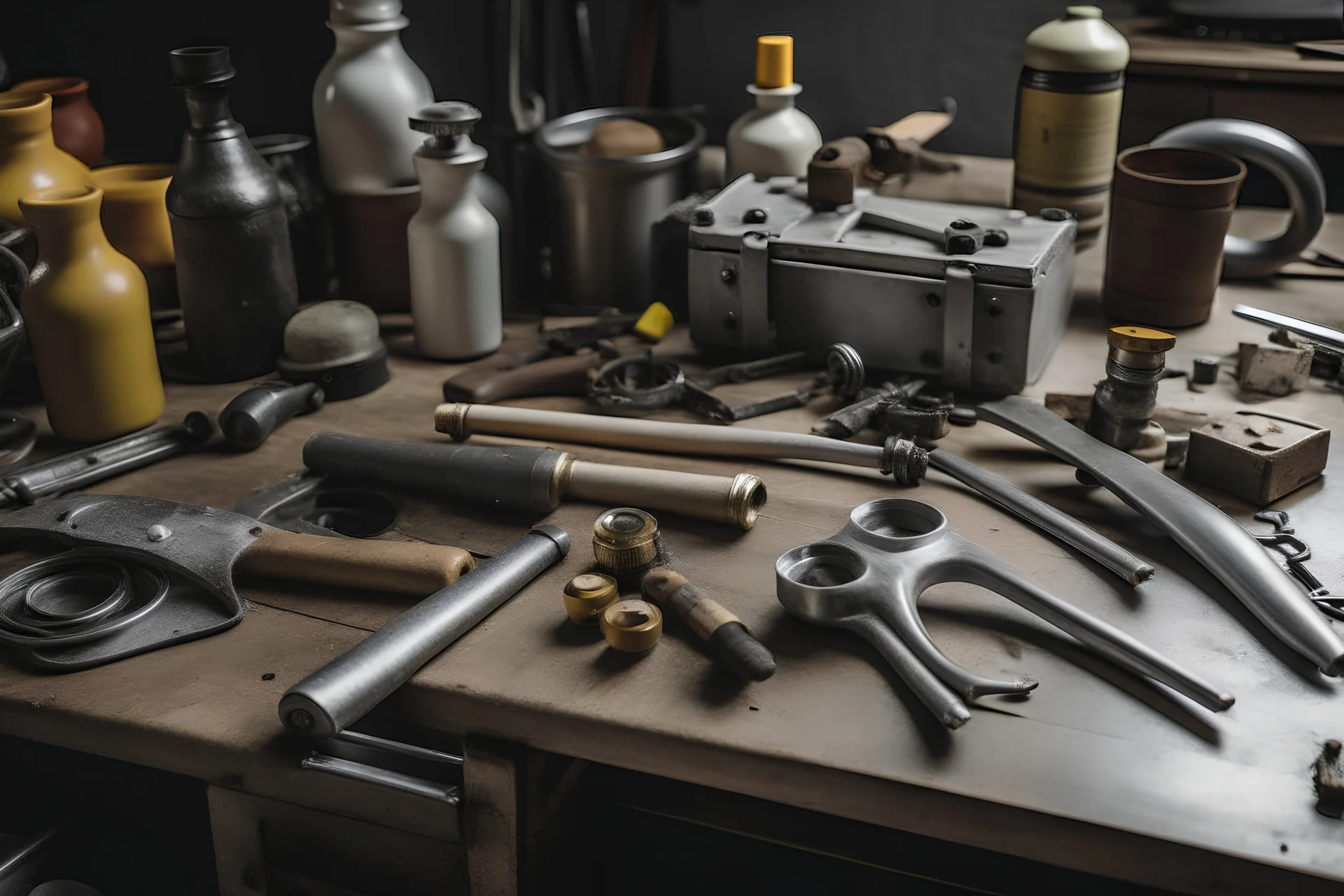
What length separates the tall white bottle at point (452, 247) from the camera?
1441 millimetres

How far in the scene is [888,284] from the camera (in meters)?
1.39

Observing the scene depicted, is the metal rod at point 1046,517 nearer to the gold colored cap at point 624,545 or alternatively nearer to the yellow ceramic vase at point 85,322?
the gold colored cap at point 624,545

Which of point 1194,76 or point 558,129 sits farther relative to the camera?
point 1194,76

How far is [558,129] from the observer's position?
5.60 feet

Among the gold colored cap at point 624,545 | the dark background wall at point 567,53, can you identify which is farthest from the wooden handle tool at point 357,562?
the dark background wall at point 567,53

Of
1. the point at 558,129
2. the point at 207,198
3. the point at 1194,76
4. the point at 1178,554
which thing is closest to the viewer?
the point at 1178,554

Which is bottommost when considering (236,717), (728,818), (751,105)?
(728,818)

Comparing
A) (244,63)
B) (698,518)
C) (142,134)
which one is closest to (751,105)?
(244,63)

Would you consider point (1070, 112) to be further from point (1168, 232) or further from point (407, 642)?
point (407, 642)

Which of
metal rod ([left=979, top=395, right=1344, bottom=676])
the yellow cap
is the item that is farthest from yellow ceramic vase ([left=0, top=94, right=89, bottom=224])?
metal rod ([left=979, top=395, right=1344, bottom=676])

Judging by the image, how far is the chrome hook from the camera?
0.87 meters

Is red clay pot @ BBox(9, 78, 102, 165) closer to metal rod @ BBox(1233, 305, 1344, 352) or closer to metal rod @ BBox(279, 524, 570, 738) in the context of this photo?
metal rod @ BBox(279, 524, 570, 738)

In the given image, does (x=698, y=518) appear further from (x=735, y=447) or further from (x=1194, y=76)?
(x=1194, y=76)

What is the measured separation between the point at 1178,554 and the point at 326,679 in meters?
0.74
